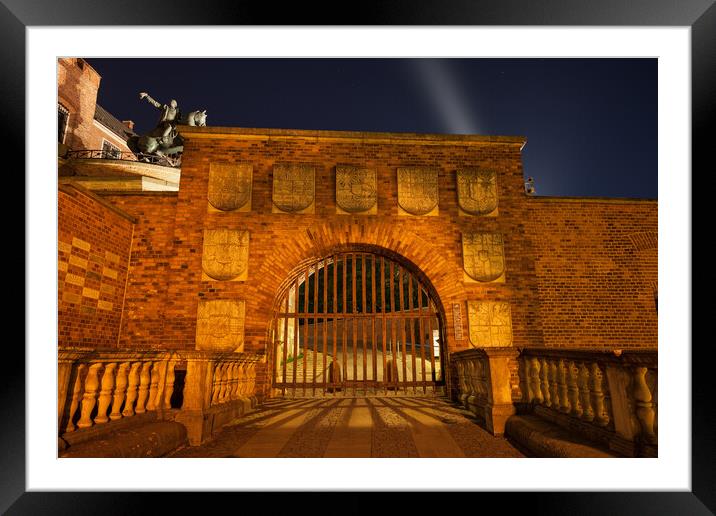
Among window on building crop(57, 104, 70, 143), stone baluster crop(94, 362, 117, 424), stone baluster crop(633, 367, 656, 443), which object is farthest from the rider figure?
stone baluster crop(633, 367, 656, 443)

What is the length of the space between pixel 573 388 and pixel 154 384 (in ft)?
13.0

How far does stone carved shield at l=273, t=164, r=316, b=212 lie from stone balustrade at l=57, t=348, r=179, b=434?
13.2 feet

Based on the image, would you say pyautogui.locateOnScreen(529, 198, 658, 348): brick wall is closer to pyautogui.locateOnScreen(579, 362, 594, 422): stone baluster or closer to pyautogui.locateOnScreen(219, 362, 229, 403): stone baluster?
pyautogui.locateOnScreen(579, 362, 594, 422): stone baluster

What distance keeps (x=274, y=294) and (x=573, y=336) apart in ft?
18.9

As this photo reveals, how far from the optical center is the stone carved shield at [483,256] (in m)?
7.10

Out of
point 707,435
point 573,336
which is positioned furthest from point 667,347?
point 573,336

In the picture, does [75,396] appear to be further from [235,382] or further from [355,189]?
[355,189]

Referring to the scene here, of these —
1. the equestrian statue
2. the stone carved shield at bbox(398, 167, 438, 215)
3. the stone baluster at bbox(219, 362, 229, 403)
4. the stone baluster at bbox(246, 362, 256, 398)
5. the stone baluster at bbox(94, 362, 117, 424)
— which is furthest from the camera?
the equestrian statue

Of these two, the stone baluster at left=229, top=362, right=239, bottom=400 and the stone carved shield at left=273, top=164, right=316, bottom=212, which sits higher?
the stone carved shield at left=273, top=164, right=316, bottom=212

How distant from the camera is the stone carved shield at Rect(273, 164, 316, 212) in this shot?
718cm

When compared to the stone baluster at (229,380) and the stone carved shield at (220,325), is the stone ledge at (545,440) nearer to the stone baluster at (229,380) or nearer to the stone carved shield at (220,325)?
the stone baluster at (229,380)
